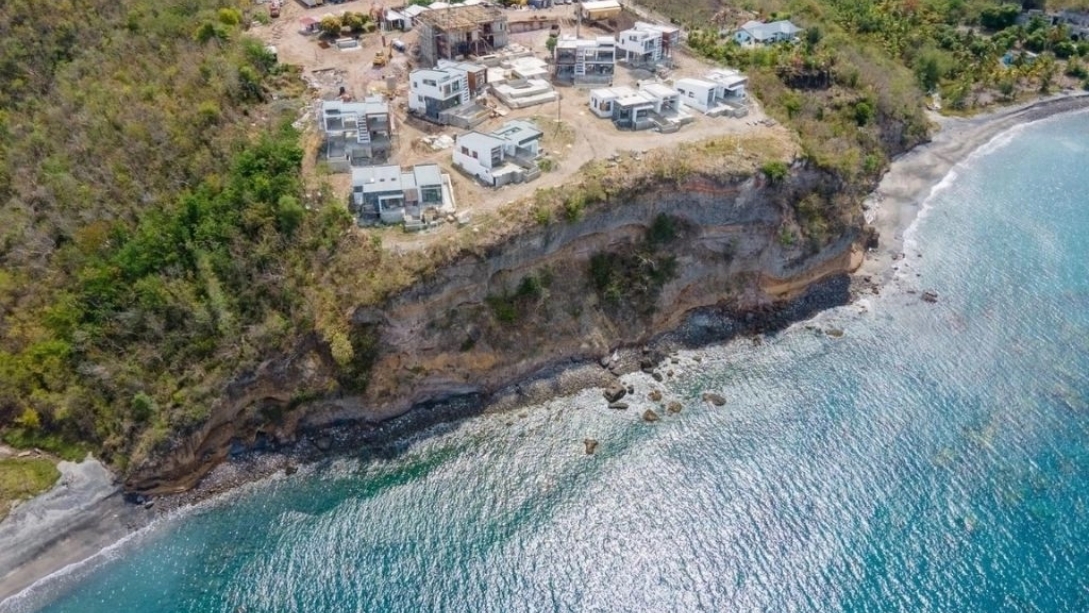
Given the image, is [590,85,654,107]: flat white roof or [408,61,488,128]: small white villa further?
[590,85,654,107]: flat white roof

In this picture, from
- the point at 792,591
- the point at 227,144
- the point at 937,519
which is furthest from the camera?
the point at 227,144

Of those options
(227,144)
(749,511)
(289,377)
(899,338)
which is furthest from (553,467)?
(227,144)

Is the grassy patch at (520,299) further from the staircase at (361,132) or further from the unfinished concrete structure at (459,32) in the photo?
the unfinished concrete structure at (459,32)

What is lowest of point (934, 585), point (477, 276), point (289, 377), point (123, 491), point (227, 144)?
point (934, 585)

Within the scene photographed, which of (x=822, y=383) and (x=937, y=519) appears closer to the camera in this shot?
(x=937, y=519)

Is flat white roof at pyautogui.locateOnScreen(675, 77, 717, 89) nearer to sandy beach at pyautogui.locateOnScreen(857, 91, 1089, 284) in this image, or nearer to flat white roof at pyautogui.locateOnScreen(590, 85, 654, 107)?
flat white roof at pyautogui.locateOnScreen(590, 85, 654, 107)

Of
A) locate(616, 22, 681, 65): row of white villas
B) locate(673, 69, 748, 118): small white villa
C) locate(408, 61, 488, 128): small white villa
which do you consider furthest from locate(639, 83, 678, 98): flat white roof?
locate(408, 61, 488, 128): small white villa

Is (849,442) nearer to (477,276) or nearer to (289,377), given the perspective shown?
(477,276)
